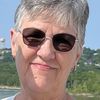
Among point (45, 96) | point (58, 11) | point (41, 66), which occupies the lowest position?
point (45, 96)

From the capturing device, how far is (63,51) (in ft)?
7.33

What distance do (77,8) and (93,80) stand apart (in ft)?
146

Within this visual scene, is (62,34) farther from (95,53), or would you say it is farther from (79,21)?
(95,53)

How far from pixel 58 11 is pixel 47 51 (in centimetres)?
21

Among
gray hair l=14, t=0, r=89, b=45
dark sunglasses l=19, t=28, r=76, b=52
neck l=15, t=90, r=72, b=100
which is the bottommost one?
neck l=15, t=90, r=72, b=100

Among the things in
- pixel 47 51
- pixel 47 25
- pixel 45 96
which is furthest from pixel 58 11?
pixel 45 96

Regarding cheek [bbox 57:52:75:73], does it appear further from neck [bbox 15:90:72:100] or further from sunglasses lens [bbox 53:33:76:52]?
neck [bbox 15:90:72:100]

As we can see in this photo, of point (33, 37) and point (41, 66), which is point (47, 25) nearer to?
point (33, 37)

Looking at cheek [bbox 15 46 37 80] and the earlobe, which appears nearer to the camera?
cheek [bbox 15 46 37 80]

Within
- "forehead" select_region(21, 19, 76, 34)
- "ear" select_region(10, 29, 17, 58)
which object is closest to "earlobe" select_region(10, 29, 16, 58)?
"ear" select_region(10, 29, 17, 58)

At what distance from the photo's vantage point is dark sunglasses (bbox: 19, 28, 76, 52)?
2.21 m

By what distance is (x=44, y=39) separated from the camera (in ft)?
7.29

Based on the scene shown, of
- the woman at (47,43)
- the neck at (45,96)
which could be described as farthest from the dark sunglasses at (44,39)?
the neck at (45,96)

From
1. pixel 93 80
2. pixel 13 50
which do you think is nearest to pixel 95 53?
pixel 93 80
